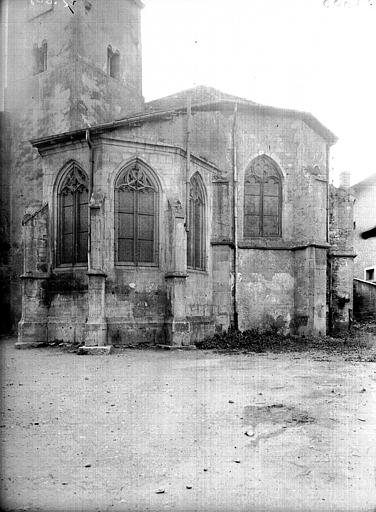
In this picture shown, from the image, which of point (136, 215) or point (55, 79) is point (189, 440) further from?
point (55, 79)

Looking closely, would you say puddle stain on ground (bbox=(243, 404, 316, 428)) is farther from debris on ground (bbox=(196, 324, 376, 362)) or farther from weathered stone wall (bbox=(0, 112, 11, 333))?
weathered stone wall (bbox=(0, 112, 11, 333))

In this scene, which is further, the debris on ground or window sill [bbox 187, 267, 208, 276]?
window sill [bbox 187, 267, 208, 276]

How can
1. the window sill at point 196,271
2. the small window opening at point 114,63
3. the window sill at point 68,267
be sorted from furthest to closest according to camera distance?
the small window opening at point 114,63
the window sill at point 196,271
the window sill at point 68,267

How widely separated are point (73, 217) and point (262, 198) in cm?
680

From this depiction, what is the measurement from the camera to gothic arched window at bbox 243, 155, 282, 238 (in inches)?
685

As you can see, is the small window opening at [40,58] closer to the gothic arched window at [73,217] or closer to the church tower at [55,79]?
the church tower at [55,79]

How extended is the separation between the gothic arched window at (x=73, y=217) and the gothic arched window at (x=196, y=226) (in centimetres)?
336

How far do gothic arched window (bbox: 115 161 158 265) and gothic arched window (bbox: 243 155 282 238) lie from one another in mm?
4043

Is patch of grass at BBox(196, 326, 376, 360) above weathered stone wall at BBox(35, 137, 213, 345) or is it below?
below

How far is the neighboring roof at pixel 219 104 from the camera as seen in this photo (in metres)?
16.8

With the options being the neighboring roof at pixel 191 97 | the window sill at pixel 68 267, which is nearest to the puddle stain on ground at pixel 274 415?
the window sill at pixel 68 267

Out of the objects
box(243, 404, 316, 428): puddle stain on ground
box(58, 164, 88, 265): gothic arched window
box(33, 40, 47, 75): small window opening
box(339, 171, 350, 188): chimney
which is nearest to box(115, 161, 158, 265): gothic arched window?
box(58, 164, 88, 265): gothic arched window

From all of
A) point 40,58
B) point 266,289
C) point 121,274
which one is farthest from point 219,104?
point 40,58

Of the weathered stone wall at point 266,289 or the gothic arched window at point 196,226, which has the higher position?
the gothic arched window at point 196,226
